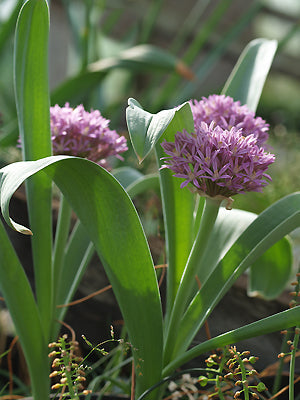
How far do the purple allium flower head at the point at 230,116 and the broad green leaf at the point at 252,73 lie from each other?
81 millimetres

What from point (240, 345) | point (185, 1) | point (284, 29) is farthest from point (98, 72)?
point (284, 29)

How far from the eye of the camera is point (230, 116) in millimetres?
582

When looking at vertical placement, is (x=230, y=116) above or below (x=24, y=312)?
above

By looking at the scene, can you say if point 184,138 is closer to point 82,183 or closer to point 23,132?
point 82,183

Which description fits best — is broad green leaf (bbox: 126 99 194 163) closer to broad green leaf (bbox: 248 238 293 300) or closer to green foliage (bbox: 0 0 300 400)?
green foliage (bbox: 0 0 300 400)

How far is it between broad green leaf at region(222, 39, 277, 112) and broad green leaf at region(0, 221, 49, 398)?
1.21 feet

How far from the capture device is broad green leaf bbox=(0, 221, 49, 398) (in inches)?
21.7

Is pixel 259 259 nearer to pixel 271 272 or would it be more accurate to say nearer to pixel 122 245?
pixel 271 272

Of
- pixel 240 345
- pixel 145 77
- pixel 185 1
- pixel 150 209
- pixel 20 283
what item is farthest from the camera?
pixel 145 77

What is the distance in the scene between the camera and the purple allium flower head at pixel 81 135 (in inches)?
23.1

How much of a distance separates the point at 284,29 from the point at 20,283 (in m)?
3.02

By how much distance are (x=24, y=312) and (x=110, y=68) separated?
725mm

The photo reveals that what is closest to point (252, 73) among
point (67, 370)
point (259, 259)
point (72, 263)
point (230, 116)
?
point (230, 116)

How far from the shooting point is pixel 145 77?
311 centimetres
